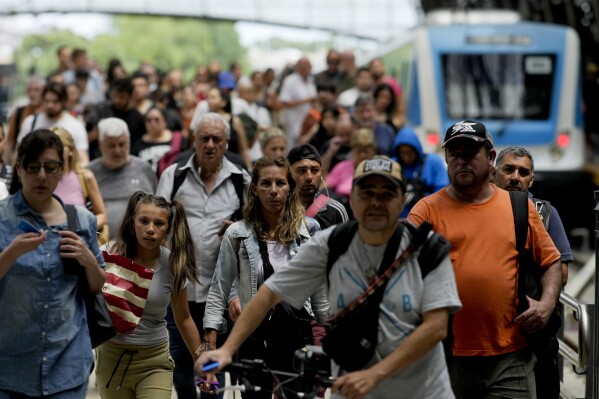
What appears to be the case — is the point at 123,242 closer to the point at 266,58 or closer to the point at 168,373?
the point at 168,373

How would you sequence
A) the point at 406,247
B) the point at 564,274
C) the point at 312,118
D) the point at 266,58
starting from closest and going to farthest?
the point at 406,247 → the point at 564,274 → the point at 312,118 → the point at 266,58

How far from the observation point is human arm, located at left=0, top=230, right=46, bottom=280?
521 cm

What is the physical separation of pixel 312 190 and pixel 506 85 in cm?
1241

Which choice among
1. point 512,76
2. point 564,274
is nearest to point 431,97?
point 512,76

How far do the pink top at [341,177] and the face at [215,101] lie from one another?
141 cm

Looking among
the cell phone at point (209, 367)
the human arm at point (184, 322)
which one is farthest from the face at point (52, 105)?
the cell phone at point (209, 367)

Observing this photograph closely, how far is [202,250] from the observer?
800cm

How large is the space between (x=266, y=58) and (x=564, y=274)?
199 ft

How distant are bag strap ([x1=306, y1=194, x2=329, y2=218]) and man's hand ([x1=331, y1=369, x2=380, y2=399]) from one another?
2.96 metres

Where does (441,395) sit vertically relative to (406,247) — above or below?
below

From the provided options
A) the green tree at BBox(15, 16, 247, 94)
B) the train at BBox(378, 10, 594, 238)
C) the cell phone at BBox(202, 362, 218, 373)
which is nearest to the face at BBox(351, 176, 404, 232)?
the cell phone at BBox(202, 362, 218, 373)

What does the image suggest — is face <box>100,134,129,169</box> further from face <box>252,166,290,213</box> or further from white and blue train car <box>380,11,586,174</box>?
white and blue train car <box>380,11,586,174</box>

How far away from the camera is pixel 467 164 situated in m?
5.81

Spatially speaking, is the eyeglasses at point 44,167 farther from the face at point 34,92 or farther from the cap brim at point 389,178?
the face at point 34,92
